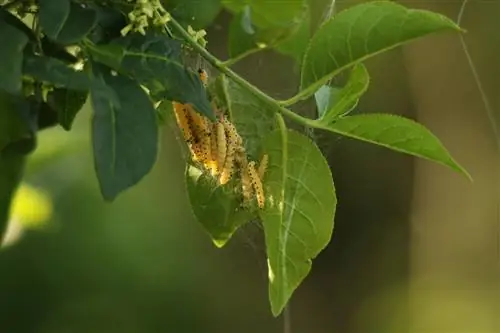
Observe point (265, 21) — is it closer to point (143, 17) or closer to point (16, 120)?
point (143, 17)

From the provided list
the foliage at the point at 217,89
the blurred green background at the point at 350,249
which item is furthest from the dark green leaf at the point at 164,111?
the blurred green background at the point at 350,249

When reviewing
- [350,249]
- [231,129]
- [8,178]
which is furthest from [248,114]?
[350,249]

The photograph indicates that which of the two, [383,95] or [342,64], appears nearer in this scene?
[342,64]

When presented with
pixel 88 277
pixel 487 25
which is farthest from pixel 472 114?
pixel 88 277

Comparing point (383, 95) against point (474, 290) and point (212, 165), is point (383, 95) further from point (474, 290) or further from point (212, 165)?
point (212, 165)

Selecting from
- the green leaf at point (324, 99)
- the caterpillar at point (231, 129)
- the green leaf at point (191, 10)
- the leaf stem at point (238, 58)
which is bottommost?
the caterpillar at point (231, 129)

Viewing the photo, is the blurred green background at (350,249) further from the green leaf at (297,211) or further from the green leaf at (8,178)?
the green leaf at (297,211)

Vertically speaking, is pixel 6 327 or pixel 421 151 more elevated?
pixel 421 151

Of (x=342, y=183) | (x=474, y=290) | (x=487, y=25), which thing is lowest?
(x=474, y=290)
